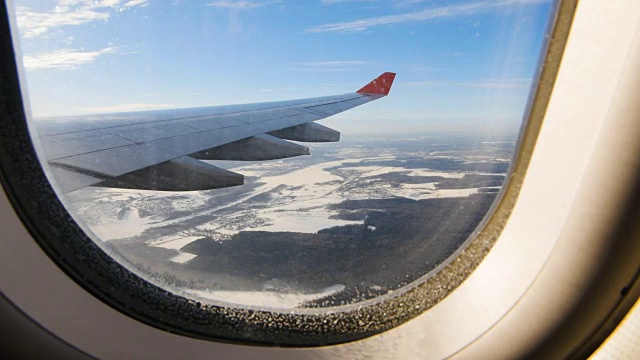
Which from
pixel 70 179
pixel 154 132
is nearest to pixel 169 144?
pixel 154 132

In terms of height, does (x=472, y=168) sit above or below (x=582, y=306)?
above

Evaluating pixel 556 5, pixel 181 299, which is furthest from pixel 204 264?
pixel 556 5

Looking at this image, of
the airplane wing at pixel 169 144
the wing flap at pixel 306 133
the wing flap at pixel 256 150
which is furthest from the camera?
the wing flap at pixel 306 133

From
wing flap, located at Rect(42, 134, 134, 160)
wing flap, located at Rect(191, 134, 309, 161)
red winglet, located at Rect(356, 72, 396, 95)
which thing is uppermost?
red winglet, located at Rect(356, 72, 396, 95)

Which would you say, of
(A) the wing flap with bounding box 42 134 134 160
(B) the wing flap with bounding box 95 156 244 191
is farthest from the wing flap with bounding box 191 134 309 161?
(A) the wing flap with bounding box 42 134 134 160

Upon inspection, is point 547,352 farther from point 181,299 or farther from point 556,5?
point 181,299

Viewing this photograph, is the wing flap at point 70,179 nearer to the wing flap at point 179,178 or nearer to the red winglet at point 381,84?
the wing flap at point 179,178

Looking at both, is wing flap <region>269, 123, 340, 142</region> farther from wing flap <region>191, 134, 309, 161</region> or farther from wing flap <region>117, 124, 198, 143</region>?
wing flap <region>117, 124, 198, 143</region>

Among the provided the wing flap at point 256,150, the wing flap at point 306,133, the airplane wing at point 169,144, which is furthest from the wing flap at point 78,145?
the wing flap at point 306,133
